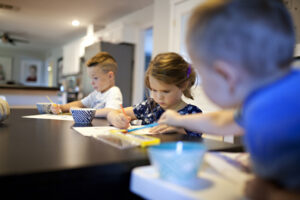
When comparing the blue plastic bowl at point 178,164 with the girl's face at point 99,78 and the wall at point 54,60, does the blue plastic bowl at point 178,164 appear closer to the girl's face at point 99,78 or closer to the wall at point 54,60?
the girl's face at point 99,78

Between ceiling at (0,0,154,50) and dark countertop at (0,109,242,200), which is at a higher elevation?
ceiling at (0,0,154,50)

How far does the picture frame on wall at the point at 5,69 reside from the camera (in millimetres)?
8734

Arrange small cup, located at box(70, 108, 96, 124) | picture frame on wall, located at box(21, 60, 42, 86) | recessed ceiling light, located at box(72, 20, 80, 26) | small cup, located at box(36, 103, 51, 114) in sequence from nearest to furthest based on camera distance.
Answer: small cup, located at box(70, 108, 96, 124)
small cup, located at box(36, 103, 51, 114)
recessed ceiling light, located at box(72, 20, 80, 26)
picture frame on wall, located at box(21, 60, 42, 86)

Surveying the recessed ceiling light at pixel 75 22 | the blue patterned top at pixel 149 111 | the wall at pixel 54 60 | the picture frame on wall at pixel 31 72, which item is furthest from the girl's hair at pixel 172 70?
the picture frame on wall at pixel 31 72

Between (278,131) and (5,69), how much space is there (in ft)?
32.7

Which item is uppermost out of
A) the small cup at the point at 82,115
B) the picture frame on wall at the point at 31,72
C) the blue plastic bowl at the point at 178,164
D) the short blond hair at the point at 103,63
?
the picture frame on wall at the point at 31,72

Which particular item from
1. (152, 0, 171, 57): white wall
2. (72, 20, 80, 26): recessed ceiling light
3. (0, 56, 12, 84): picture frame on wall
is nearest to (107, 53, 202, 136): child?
(152, 0, 171, 57): white wall

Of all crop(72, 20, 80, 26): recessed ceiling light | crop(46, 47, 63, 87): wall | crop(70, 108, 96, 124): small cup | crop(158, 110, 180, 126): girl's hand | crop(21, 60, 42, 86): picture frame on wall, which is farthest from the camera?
crop(21, 60, 42, 86): picture frame on wall

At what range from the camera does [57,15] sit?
487 centimetres

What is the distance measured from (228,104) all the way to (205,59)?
84 millimetres

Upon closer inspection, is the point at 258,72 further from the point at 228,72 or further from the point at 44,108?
the point at 44,108

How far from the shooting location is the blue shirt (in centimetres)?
35

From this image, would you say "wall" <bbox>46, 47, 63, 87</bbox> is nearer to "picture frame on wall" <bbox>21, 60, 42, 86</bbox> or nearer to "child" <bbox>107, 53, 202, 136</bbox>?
"picture frame on wall" <bbox>21, 60, 42, 86</bbox>

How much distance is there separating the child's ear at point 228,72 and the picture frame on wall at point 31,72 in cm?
990
